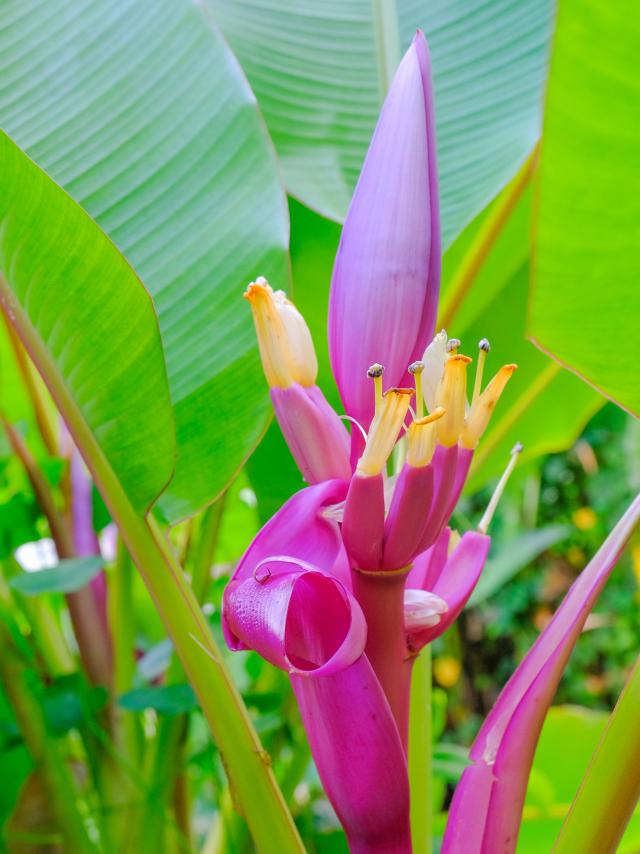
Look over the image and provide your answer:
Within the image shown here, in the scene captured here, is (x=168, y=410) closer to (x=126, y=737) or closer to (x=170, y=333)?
(x=170, y=333)

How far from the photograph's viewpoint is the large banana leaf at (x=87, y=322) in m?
0.28

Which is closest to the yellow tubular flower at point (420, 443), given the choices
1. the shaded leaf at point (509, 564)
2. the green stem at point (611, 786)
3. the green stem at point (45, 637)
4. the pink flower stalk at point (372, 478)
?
the pink flower stalk at point (372, 478)

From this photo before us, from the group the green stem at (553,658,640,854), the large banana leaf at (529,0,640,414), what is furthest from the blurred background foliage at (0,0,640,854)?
the green stem at (553,658,640,854)

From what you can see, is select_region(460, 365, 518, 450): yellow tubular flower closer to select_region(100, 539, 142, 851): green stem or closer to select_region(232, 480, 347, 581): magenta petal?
select_region(232, 480, 347, 581): magenta petal

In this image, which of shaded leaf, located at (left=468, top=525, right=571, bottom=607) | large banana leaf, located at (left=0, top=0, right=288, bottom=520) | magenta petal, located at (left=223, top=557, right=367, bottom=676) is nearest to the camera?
magenta petal, located at (left=223, top=557, right=367, bottom=676)

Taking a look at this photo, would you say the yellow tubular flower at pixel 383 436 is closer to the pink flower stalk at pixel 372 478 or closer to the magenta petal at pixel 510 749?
the pink flower stalk at pixel 372 478

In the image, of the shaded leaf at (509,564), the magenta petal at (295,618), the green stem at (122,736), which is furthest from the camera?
the shaded leaf at (509,564)

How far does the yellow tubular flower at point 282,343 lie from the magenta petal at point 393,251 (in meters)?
0.01

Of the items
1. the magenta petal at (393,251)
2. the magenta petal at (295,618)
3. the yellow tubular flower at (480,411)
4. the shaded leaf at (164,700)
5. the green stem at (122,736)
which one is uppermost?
the magenta petal at (393,251)

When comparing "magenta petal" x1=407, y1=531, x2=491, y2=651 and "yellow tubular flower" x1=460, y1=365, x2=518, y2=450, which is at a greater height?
"yellow tubular flower" x1=460, y1=365, x2=518, y2=450

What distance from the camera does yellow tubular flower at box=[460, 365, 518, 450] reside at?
0.27 metres

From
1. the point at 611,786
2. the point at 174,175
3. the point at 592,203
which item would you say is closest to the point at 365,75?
the point at 174,175

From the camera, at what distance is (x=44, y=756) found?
1.38ft

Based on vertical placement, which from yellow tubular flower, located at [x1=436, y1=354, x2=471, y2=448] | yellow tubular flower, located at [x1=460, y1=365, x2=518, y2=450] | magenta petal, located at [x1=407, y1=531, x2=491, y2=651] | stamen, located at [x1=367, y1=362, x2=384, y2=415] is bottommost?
magenta petal, located at [x1=407, y1=531, x2=491, y2=651]
